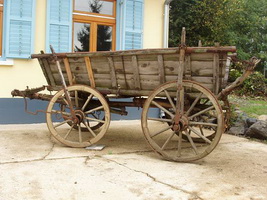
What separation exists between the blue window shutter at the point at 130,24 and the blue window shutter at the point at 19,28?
2.03m

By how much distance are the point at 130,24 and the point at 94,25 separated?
2.82 ft

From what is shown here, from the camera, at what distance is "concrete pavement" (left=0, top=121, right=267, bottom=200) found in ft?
8.77

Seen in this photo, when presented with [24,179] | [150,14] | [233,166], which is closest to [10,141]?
[24,179]

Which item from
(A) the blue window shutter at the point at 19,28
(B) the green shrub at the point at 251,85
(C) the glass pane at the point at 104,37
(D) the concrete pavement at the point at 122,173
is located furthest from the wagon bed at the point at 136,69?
Result: (B) the green shrub at the point at 251,85

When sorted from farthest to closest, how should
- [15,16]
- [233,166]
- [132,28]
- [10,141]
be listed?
1. [132,28]
2. [15,16]
3. [10,141]
4. [233,166]

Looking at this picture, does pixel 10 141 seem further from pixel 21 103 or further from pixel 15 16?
pixel 15 16

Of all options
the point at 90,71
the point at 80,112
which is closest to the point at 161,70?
the point at 90,71

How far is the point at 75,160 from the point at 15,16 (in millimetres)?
3990

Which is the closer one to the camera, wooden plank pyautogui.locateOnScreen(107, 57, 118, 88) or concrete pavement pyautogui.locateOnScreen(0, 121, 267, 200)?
concrete pavement pyautogui.locateOnScreen(0, 121, 267, 200)

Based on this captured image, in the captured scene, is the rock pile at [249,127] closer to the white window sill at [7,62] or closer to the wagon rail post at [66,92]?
the wagon rail post at [66,92]

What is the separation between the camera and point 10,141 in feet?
15.6

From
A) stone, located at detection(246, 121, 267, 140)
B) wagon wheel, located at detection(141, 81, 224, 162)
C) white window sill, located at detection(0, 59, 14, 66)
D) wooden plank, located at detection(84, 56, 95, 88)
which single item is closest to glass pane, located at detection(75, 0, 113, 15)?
white window sill, located at detection(0, 59, 14, 66)

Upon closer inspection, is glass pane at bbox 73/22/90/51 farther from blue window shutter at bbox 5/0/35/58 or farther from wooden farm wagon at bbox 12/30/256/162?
wooden farm wagon at bbox 12/30/256/162

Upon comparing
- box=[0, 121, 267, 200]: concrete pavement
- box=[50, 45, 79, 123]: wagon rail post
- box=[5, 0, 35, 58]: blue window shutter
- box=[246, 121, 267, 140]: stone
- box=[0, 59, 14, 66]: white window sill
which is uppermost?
box=[5, 0, 35, 58]: blue window shutter
